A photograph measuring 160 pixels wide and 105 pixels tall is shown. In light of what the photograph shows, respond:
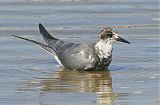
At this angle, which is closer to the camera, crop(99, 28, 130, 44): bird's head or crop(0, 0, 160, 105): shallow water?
crop(0, 0, 160, 105): shallow water

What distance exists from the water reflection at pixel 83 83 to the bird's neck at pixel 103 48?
252 millimetres

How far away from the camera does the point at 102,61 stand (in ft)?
34.1

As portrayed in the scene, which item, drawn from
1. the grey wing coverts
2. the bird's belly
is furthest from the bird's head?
the bird's belly

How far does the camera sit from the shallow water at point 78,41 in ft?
28.1

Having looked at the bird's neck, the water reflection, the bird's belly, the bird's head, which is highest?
the bird's head

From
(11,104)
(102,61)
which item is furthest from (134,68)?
(11,104)

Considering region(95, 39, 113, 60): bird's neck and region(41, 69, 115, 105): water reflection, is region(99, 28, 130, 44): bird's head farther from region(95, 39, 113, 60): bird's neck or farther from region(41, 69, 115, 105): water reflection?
region(41, 69, 115, 105): water reflection

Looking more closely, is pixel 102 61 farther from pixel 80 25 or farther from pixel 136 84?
pixel 80 25


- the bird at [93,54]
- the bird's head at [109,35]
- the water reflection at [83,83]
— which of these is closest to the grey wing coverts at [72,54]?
the bird at [93,54]

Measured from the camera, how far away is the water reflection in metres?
8.76

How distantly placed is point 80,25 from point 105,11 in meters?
1.45

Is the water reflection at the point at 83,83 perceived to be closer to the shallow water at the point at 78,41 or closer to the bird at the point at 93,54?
the shallow water at the point at 78,41

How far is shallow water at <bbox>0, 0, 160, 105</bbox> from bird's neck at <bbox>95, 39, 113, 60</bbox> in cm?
25

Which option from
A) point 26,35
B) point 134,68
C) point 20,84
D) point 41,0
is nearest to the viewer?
point 20,84
